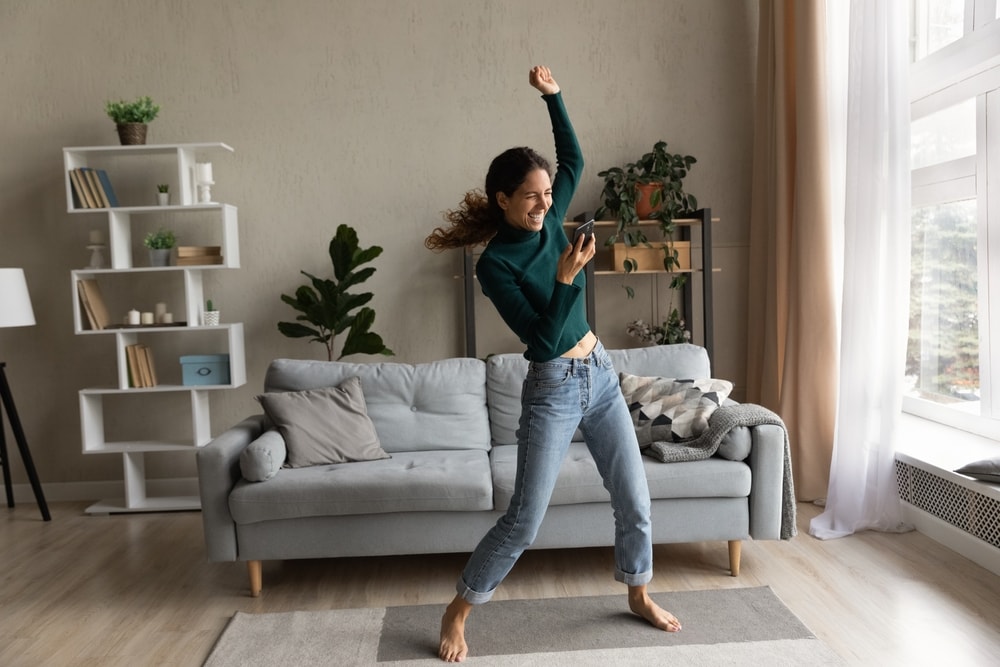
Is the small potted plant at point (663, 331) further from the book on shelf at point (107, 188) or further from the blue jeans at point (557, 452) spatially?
the book on shelf at point (107, 188)

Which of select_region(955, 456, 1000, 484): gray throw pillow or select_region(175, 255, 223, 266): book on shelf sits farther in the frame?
select_region(175, 255, 223, 266): book on shelf

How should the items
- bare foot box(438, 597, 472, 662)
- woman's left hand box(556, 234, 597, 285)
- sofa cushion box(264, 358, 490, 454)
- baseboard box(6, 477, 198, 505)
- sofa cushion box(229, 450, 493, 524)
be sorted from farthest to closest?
baseboard box(6, 477, 198, 505) → sofa cushion box(264, 358, 490, 454) → sofa cushion box(229, 450, 493, 524) → bare foot box(438, 597, 472, 662) → woman's left hand box(556, 234, 597, 285)

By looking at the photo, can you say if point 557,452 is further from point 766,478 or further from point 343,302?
point 343,302

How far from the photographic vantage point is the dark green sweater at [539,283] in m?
2.23

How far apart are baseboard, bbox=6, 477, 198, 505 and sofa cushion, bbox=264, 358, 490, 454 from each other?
4.50ft

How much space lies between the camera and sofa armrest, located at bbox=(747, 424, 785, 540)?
9.99 ft

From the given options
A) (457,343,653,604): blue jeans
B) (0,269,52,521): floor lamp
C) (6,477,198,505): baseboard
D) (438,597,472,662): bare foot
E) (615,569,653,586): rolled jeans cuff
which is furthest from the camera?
(6,477,198,505): baseboard

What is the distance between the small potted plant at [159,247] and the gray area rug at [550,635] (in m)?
2.14

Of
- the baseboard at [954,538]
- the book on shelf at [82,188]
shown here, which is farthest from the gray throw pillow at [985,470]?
the book on shelf at [82,188]

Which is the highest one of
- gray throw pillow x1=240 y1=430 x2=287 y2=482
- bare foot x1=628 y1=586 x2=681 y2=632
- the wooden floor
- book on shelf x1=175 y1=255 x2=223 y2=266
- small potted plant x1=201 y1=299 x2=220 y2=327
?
book on shelf x1=175 y1=255 x2=223 y2=266

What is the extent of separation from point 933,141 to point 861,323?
3.33ft

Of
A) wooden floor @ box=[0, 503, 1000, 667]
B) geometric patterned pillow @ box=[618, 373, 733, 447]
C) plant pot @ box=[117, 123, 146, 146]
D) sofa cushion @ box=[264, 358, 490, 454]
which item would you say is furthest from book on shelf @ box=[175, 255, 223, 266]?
geometric patterned pillow @ box=[618, 373, 733, 447]

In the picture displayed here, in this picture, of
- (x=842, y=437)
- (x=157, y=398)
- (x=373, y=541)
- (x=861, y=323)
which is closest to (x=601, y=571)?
(x=373, y=541)

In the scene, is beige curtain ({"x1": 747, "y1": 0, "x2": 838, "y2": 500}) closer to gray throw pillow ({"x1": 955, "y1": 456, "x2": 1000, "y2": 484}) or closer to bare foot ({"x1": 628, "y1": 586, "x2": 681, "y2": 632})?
gray throw pillow ({"x1": 955, "y1": 456, "x2": 1000, "y2": 484})
